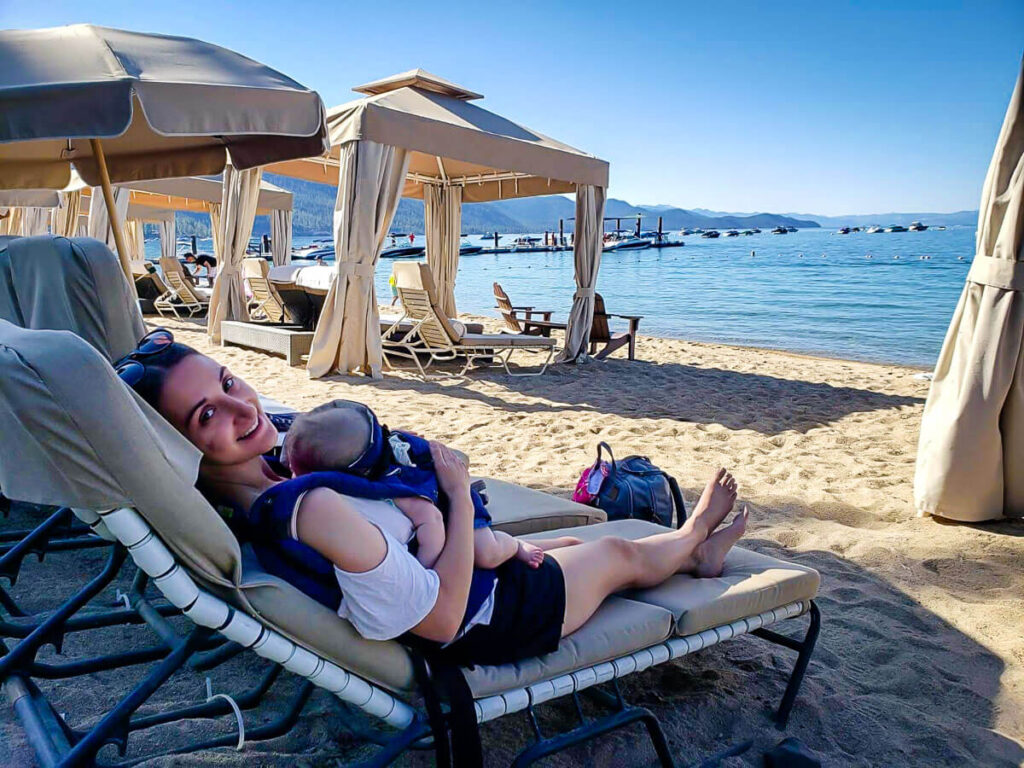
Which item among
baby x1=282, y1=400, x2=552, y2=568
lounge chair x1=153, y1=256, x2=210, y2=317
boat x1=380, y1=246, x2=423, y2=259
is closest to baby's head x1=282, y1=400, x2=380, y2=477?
baby x1=282, y1=400, x2=552, y2=568

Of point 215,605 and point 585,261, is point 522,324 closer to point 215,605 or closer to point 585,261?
point 585,261

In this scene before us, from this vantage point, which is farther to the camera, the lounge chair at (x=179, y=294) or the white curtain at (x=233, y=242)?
the lounge chair at (x=179, y=294)

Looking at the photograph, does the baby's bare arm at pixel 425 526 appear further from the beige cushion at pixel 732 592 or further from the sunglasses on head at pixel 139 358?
the beige cushion at pixel 732 592

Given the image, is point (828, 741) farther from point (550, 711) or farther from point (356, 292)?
point (356, 292)

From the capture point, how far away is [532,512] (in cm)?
264

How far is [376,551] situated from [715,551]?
4.07ft

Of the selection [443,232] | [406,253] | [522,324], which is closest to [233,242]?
[443,232]

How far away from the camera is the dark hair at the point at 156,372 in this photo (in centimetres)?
145

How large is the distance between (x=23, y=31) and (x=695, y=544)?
389cm

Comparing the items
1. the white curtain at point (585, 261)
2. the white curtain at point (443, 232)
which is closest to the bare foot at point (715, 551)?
the white curtain at point (585, 261)

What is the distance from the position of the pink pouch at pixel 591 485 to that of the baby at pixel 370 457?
155cm

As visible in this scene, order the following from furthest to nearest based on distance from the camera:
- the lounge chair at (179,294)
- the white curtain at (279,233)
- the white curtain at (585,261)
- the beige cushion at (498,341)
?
the white curtain at (279,233) < the lounge chair at (179,294) < the white curtain at (585,261) < the beige cushion at (498,341)

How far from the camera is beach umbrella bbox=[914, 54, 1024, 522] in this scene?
3455mm

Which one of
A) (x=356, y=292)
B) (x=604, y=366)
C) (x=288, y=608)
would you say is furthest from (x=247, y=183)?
(x=288, y=608)
